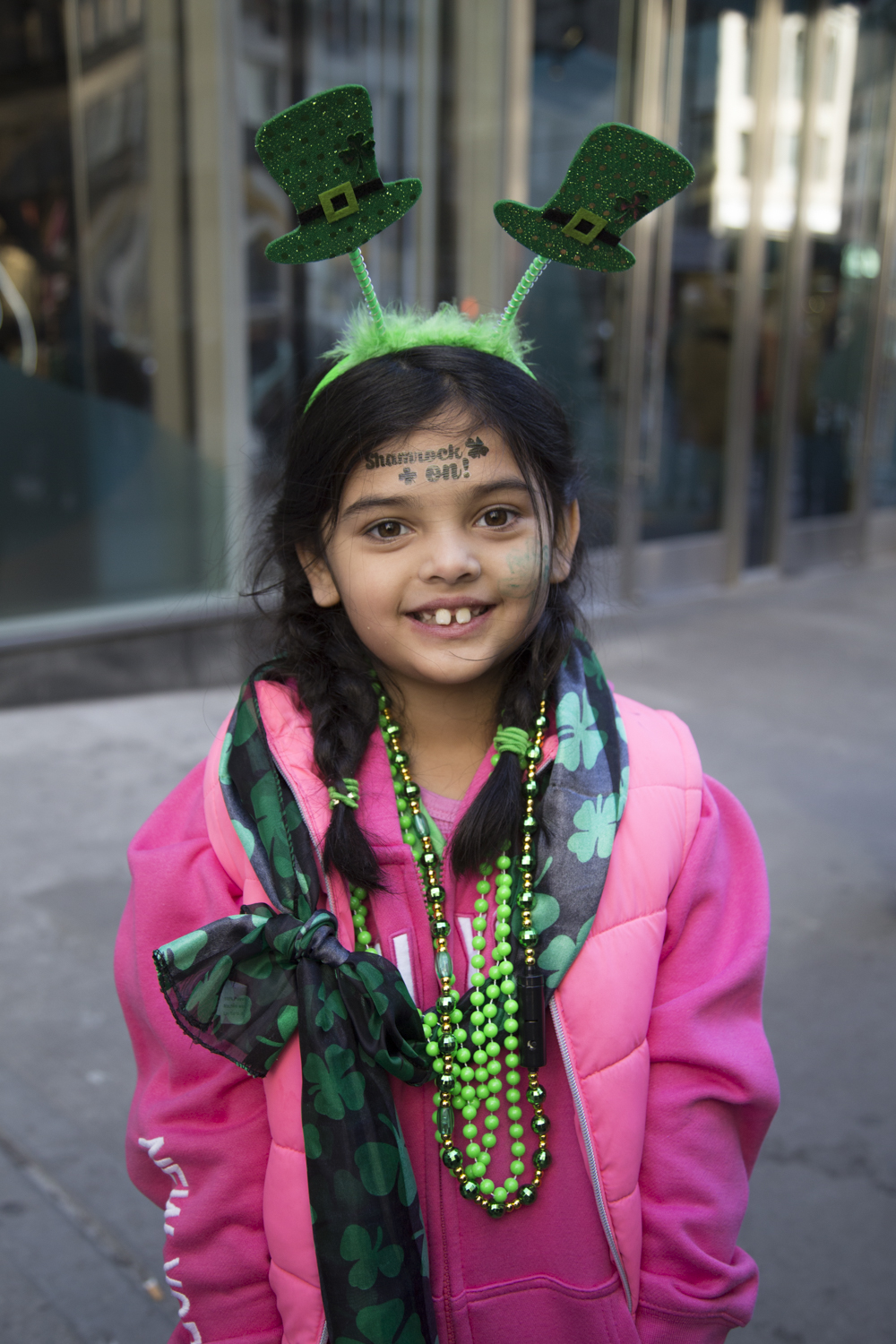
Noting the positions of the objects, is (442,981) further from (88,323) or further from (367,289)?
(88,323)

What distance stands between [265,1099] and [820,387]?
309 inches

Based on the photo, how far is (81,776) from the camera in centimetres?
410

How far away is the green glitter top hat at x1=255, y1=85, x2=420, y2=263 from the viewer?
1.20 m

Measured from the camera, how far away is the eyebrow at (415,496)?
1.29 m

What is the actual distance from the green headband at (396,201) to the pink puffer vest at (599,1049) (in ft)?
1.82

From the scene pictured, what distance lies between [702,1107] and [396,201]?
109 cm

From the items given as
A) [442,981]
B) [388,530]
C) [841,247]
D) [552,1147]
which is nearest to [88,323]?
[388,530]

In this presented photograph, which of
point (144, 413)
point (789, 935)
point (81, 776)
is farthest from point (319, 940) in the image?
point (144, 413)

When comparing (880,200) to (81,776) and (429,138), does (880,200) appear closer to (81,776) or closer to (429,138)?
(429,138)

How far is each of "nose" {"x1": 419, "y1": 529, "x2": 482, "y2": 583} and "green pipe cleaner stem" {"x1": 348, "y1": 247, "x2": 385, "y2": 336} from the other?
28 centimetres

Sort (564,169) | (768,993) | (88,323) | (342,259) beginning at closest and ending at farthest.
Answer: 1. (768,993)
2. (88,323)
3. (342,259)
4. (564,169)

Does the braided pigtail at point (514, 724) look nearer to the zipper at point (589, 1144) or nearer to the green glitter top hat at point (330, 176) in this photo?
the zipper at point (589, 1144)

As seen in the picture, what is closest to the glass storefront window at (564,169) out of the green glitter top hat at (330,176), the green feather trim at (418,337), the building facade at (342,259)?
the building facade at (342,259)

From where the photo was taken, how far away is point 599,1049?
4.18 ft
